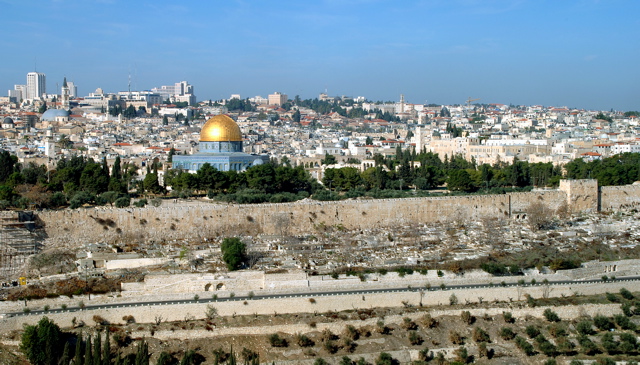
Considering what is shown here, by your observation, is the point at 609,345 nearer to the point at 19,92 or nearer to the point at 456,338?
the point at 456,338

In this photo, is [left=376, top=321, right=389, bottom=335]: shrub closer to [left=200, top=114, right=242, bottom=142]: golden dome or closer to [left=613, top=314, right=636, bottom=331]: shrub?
[left=613, top=314, right=636, bottom=331]: shrub

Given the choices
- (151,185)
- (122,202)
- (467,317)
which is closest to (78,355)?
(467,317)

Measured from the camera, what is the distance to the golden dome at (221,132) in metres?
34.2

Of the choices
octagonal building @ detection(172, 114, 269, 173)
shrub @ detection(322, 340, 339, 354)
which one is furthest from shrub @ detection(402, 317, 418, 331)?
octagonal building @ detection(172, 114, 269, 173)

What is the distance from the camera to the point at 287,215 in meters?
23.5

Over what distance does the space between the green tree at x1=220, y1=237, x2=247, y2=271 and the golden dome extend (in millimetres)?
14842

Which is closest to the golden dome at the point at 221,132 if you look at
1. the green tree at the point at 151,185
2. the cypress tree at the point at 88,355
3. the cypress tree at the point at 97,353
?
the green tree at the point at 151,185

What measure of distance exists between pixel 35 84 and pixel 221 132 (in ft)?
296

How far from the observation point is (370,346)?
15.6 metres

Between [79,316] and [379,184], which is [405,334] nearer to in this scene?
[79,316]

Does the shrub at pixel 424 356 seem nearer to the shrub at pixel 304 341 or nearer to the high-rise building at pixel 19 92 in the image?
the shrub at pixel 304 341

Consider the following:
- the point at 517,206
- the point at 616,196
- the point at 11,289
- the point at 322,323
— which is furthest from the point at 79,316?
A: the point at 616,196

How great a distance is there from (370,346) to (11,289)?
315 inches

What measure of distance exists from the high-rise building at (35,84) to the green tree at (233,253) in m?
103
